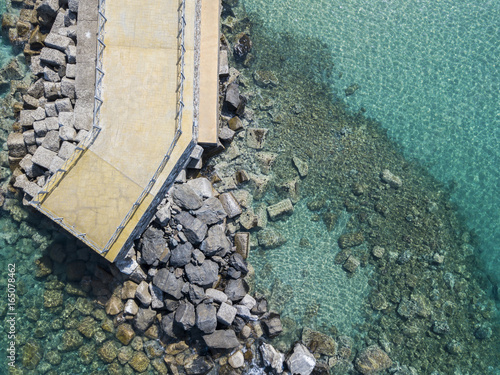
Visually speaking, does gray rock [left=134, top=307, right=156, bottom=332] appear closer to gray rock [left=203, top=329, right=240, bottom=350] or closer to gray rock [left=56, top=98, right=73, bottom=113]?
gray rock [left=203, top=329, right=240, bottom=350]

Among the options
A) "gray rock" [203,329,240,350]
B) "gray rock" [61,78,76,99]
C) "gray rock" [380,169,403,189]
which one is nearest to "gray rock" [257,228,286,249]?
"gray rock" [203,329,240,350]

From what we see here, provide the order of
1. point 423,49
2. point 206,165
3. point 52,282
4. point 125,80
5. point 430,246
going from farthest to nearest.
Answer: point 423,49 → point 430,246 → point 206,165 → point 52,282 → point 125,80

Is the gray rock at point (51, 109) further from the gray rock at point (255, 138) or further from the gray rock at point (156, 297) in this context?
the gray rock at point (255, 138)

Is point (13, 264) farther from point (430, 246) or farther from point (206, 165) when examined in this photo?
point (430, 246)

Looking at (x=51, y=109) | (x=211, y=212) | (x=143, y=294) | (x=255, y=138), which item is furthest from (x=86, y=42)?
(x=143, y=294)

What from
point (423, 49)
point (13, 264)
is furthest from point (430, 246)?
point (13, 264)

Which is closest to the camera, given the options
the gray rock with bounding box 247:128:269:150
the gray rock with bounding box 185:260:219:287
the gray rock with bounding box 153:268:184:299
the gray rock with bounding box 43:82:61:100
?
the gray rock with bounding box 153:268:184:299
